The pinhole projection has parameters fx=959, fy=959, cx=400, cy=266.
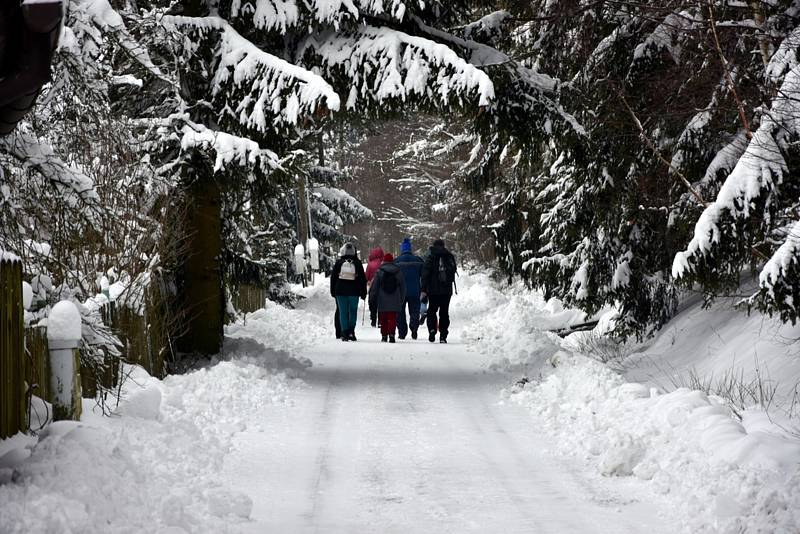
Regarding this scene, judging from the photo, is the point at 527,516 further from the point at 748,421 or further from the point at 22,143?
the point at 22,143

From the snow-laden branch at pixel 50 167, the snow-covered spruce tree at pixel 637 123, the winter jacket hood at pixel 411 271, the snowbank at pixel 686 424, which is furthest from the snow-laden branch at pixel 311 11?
the winter jacket hood at pixel 411 271

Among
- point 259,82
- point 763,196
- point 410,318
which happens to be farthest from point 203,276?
point 763,196

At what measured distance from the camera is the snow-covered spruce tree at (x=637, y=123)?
9547mm

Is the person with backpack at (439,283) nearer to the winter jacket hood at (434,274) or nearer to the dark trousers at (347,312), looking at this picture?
the winter jacket hood at (434,274)

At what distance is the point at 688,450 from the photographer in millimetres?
6906

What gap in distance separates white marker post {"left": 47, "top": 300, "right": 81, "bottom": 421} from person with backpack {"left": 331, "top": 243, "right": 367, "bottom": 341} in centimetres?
1132

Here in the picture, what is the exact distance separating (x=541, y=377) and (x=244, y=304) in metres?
12.1

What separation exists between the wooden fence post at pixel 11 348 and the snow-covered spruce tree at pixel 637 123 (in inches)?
221

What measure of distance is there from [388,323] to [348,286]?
1.08m

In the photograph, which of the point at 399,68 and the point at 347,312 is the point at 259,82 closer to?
the point at 399,68

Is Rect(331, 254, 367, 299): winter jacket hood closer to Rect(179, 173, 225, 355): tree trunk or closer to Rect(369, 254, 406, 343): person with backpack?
Rect(369, 254, 406, 343): person with backpack

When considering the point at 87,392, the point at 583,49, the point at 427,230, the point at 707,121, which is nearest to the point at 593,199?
the point at 583,49

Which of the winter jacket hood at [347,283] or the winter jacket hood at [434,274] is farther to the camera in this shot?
the winter jacket hood at [434,274]

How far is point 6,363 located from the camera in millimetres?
6320
